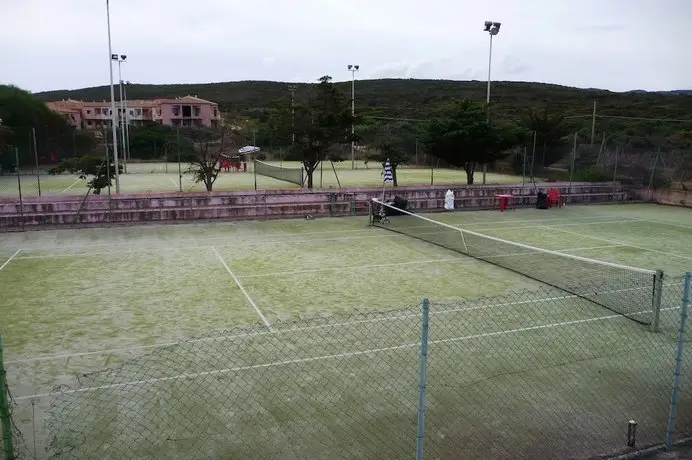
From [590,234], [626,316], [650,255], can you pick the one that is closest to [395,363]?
[626,316]

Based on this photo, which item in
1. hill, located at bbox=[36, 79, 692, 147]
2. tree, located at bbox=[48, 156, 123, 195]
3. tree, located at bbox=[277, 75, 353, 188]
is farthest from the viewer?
hill, located at bbox=[36, 79, 692, 147]

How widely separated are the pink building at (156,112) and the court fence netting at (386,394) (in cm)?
8140

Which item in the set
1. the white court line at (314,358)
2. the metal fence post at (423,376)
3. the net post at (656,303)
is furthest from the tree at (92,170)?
the metal fence post at (423,376)

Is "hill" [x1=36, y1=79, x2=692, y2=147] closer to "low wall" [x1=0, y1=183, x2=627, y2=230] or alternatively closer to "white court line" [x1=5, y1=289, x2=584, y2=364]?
"low wall" [x1=0, y1=183, x2=627, y2=230]

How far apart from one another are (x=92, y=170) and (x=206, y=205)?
1221 centimetres

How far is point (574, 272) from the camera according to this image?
14109mm

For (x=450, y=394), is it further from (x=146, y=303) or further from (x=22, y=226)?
(x=22, y=226)

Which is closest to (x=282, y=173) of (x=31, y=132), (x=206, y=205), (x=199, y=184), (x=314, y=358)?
(x=199, y=184)

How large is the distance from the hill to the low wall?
8.80 meters

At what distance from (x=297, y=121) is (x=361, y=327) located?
62.2 ft

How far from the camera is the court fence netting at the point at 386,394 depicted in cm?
615

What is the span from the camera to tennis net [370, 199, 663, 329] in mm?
10845

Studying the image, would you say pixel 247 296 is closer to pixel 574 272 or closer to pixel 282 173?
pixel 574 272

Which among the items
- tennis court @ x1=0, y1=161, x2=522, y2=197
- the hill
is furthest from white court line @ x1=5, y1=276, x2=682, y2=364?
the hill
